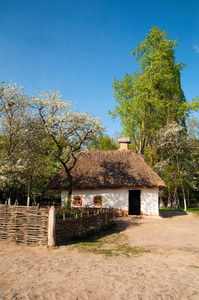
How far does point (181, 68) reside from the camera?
25.8 meters

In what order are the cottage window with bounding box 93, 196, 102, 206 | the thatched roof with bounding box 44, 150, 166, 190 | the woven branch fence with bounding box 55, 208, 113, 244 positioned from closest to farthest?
the woven branch fence with bounding box 55, 208, 113, 244 → the thatched roof with bounding box 44, 150, 166, 190 → the cottage window with bounding box 93, 196, 102, 206

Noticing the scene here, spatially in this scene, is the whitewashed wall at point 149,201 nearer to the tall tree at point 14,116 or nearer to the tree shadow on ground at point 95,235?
the tree shadow on ground at point 95,235

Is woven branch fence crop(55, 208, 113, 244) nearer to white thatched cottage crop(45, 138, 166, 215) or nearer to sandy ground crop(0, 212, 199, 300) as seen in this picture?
sandy ground crop(0, 212, 199, 300)

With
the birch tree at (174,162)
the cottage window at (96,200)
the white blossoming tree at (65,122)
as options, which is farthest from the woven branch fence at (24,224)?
the birch tree at (174,162)

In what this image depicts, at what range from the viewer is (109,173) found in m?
17.5

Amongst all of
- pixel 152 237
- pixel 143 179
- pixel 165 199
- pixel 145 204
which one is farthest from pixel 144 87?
pixel 152 237

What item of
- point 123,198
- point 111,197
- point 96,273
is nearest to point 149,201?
point 123,198

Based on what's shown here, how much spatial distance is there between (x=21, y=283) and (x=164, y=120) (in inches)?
917

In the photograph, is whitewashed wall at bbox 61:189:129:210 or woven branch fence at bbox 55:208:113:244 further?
whitewashed wall at bbox 61:189:129:210

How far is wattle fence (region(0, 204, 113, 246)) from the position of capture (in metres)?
7.77

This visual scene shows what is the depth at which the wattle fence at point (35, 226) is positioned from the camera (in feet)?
25.5

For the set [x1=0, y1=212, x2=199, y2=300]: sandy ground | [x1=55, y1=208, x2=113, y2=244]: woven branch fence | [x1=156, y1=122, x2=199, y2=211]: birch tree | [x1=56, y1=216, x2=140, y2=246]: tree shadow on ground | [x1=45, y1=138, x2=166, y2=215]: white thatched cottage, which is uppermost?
[x1=156, y1=122, x2=199, y2=211]: birch tree

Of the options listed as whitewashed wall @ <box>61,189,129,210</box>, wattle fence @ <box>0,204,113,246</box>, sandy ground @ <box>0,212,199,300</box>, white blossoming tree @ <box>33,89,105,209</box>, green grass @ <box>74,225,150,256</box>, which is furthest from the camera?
whitewashed wall @ <box>61,189,129,210</box>

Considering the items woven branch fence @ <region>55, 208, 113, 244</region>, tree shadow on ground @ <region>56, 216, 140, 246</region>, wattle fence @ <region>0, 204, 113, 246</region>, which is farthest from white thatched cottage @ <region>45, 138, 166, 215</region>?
wattle fence @ <region>0, 204, 113, 246</region>
